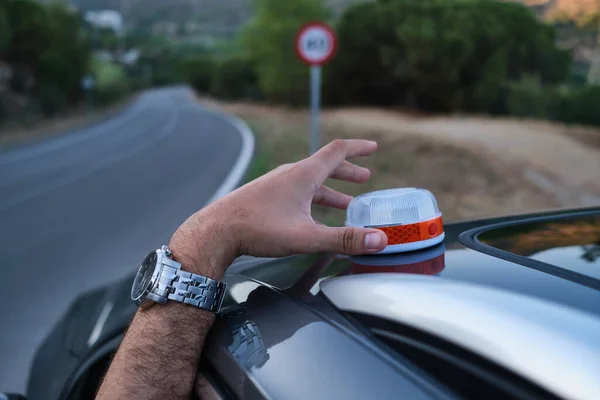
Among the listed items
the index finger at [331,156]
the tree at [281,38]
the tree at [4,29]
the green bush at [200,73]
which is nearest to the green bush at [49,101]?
the tree at [4,29]

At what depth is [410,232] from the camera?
1.26 meters

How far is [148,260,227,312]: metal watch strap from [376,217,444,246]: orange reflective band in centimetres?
39

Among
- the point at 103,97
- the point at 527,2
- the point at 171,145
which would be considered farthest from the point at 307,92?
A: the point at 171,145

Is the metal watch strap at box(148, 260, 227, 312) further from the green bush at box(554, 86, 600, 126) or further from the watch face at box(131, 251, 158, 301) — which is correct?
the green bush at box(554, 86, 600, 126)

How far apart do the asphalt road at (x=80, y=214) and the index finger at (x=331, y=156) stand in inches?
102

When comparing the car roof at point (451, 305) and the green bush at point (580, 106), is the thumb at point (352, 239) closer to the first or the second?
the car roof at point (451, 305)

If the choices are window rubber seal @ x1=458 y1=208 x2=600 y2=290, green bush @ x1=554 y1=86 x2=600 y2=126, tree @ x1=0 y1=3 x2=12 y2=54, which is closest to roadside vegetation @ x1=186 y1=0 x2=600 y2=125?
green bush @ x1=554 y1=86 x2=600 y2=126

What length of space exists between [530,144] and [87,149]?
13799mm

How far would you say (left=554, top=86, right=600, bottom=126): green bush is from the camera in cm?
2928

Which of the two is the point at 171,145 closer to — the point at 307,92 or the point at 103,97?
the point at 307,92

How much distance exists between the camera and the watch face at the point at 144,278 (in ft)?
4.35

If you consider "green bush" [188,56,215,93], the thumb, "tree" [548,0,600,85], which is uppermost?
"tree" [548,0,600,85]

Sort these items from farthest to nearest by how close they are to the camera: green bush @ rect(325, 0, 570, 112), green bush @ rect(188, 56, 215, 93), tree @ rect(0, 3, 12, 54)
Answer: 1. green bush @ rect(188, 56, 215, 93)
2. green bush @ rect(325, 0, 570, 112)
3. tree @ rect(0, 3, 12, 54)

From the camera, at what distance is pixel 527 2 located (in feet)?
115
